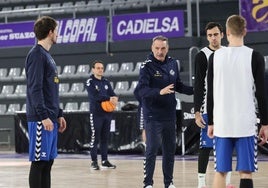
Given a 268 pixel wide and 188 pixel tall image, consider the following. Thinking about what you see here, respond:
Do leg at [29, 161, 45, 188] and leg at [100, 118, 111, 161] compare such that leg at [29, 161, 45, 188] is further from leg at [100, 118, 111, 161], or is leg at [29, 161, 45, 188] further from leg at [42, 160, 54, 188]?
leg at [100, 118, 111, 161]

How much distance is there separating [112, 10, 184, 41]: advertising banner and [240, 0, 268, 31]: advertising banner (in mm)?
1986

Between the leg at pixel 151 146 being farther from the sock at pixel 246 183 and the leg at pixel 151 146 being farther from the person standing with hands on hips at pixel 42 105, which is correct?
the sock at pixel 246 183

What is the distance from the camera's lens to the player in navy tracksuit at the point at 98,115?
38.8ft

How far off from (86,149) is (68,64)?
6.00m

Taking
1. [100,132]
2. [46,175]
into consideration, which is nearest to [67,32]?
[100,132]

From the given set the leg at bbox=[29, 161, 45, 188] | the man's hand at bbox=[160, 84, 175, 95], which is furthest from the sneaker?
the leg at bbox=[29, 161, 45, 188]

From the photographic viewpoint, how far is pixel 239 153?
5426mm

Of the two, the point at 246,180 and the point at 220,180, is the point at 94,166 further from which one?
the point at 246,180

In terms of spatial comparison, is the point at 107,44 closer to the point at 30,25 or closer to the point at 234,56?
the point at 30,25

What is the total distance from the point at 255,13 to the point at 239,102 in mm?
12036

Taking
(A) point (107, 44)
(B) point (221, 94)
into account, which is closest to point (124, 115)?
(A) point (107, 44)

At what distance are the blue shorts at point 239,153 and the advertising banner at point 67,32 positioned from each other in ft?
47.9

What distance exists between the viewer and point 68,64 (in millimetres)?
21734

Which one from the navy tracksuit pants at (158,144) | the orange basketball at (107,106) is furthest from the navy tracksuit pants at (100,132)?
the navy tracksuit pants at (158,144)
